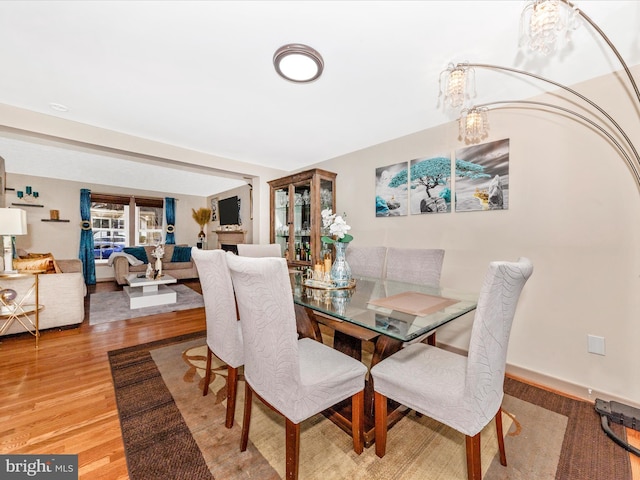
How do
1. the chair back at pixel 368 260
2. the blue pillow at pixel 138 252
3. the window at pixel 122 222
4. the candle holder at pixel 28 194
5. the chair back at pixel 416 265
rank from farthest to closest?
the window at pixel 122 222, the blue pillow at pixel 138 252, the candle holder at pixel 28 194, the chair back at pixel 368 260, the chair back at pixel 416 265

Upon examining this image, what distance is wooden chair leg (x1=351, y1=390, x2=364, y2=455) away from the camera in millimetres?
1305

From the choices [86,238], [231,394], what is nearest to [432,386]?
[231,394]

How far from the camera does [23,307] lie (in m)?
2.78

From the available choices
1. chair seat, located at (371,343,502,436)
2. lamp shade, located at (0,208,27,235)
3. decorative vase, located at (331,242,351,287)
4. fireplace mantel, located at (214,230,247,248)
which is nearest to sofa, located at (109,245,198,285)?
fireplace mantel, located at (214,230,247,248)

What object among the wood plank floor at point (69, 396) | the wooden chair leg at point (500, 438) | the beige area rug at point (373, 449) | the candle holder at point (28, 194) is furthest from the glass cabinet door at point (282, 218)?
the candle holder at point (28, 194)

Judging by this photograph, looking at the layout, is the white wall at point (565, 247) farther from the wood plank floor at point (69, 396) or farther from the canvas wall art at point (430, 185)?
the wood plank floor at point (69, 396)

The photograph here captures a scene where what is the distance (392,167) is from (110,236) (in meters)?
7.32

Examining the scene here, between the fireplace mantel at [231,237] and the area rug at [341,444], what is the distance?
4.24 m

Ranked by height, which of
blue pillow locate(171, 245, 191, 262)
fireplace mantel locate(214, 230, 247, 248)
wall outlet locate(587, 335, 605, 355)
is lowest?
wall outlet locate(587, 335, 605, 355)

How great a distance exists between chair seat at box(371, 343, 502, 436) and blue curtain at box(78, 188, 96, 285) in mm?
7236

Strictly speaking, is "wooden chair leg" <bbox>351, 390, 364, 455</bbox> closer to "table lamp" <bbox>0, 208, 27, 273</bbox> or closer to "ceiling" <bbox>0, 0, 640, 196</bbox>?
"ceiling" <bbox>0, 0, 640, 196</bbox>

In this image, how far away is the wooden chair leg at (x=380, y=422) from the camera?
1286 millimetres

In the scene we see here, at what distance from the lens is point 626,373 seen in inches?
67.6

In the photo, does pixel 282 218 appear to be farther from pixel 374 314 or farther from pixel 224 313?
pixel 374 314
